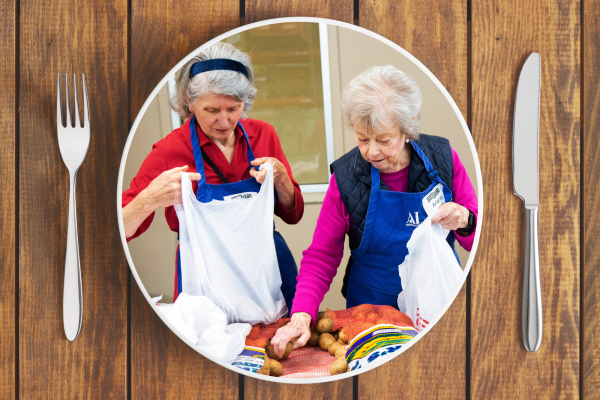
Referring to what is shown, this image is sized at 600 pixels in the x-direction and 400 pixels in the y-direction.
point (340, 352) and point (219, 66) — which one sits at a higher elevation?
point (219, 66)

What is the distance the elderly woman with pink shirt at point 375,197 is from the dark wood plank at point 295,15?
4.7 inches

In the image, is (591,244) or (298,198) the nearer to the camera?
(298,198)

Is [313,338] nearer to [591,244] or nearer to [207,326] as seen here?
[207,326]

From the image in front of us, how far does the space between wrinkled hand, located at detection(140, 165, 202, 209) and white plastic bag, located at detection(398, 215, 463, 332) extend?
36 centimetres

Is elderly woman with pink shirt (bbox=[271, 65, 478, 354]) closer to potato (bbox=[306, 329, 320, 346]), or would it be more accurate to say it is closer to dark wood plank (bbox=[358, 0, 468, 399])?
potato (bbox=[306, 329, 320, 346])

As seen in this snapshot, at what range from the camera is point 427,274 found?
2.20 feet

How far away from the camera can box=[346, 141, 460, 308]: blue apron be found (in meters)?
0.65

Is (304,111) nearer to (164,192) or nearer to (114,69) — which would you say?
(164,192)

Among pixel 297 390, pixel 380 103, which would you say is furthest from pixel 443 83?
pixel 297 390

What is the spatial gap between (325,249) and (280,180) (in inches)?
5.1

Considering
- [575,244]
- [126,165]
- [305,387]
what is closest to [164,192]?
[126,165]

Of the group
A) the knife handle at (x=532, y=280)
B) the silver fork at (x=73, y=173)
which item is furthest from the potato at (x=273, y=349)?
the knife handle at (x=532, y=280)

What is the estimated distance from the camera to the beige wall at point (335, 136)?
648mm

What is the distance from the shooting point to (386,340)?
68 cm
